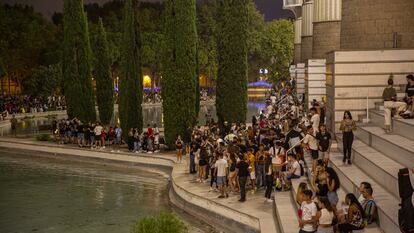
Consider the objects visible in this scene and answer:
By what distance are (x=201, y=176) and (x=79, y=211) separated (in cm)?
436

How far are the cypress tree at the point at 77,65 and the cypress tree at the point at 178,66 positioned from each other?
859cm

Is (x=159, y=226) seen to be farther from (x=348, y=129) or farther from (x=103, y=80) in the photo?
(x=103, y=80)

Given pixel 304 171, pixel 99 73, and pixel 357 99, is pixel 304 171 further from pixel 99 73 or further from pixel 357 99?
pixel 99 73

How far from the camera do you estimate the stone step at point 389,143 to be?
12.2 meters

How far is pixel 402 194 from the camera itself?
8797mm

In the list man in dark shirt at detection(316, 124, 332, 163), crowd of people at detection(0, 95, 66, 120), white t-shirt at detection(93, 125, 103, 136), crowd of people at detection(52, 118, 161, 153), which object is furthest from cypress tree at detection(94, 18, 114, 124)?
man in dark shirt at detection(316, 124, 332, 163)

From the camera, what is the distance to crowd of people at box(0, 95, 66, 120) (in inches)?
2168

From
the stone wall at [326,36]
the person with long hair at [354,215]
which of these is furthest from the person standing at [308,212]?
the stone wall at [326,36]

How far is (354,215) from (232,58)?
1994cm

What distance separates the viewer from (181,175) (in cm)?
2153

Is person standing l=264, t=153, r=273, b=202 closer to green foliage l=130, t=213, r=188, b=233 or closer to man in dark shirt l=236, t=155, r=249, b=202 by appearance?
man in dark shirt l=236, t=155, r=249, b=202

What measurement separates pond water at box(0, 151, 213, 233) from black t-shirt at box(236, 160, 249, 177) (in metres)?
1.79

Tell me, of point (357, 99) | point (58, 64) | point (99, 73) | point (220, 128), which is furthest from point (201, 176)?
point (58, 64)

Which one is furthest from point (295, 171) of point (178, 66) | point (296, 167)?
point (178, 66)
